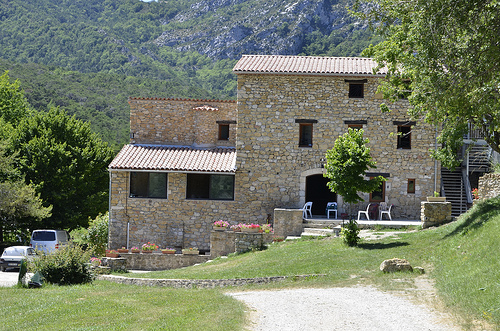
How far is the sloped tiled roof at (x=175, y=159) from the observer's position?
76.0ft

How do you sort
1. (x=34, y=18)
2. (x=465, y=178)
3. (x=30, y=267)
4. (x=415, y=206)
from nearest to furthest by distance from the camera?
(x=30, y=267), (x=415, y=206), (x=465, y=178), (x=34, y=18)

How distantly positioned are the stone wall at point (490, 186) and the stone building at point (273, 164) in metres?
4.26

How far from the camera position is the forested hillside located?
207ft

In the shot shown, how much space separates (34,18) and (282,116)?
79.7 metres

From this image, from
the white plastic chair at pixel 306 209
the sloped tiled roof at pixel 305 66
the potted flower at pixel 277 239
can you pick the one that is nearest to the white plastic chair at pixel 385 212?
the white plastic chair at pixel 306 209

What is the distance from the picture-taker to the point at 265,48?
7831 cm

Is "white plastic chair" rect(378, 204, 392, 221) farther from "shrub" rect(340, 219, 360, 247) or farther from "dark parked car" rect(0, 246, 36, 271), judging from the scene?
"dark parked car" rect(0, 246, 36, 271)

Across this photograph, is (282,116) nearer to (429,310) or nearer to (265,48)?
(429,310)

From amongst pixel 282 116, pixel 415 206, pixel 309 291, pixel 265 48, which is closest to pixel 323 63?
pixel 282 116

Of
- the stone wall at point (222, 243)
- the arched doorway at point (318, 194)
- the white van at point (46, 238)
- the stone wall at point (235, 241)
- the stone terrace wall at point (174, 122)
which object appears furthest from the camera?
the stone terrace wall at point (174, 122)

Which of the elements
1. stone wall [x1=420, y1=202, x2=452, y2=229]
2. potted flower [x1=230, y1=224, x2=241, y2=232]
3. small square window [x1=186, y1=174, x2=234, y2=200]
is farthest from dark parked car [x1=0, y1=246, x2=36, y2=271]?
stone wall [x1=420, y1=202, x2=452, y2=229]

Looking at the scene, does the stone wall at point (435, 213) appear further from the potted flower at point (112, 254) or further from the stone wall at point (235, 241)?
the potted flower at point (112, 254)

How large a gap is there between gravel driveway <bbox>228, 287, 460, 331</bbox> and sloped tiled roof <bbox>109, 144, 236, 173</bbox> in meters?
11.6

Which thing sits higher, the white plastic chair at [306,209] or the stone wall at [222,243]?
the white plastic chair at [306,209]
